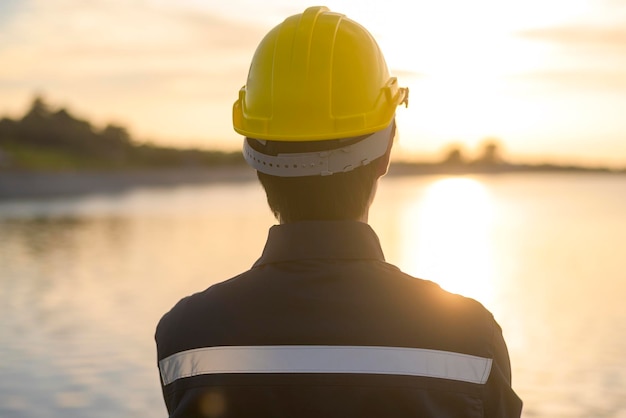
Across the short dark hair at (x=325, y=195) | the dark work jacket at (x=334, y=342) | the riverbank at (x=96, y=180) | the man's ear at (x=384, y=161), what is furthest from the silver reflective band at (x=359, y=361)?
the riverbank at (x=96, y=180)

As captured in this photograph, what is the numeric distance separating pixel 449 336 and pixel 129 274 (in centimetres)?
1207

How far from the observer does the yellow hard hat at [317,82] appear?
5.51 ft

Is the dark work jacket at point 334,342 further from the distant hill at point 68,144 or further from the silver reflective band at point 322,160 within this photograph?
the distant hill at point 68,144

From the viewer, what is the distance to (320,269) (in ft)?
5.06

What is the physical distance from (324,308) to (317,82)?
0.45m

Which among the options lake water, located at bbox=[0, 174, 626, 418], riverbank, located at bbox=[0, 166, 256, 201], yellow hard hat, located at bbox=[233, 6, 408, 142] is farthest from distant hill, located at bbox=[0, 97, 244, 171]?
yellow hard hat, located at bbox=[233, 6, 408, 142]

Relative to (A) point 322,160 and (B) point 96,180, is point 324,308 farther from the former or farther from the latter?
(B) point 96,180

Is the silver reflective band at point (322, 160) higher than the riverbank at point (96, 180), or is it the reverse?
the riverbank at point (96, 180)

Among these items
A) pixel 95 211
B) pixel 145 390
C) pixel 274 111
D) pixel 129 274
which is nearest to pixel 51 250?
pixel 129 274

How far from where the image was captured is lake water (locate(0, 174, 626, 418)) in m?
6.65

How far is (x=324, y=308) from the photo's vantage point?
1504mm

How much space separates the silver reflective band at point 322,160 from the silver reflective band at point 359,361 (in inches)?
12.5

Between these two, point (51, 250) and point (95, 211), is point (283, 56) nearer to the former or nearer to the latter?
point (51, 250)

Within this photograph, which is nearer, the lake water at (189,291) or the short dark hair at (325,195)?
the short dark hair at (325,195)
